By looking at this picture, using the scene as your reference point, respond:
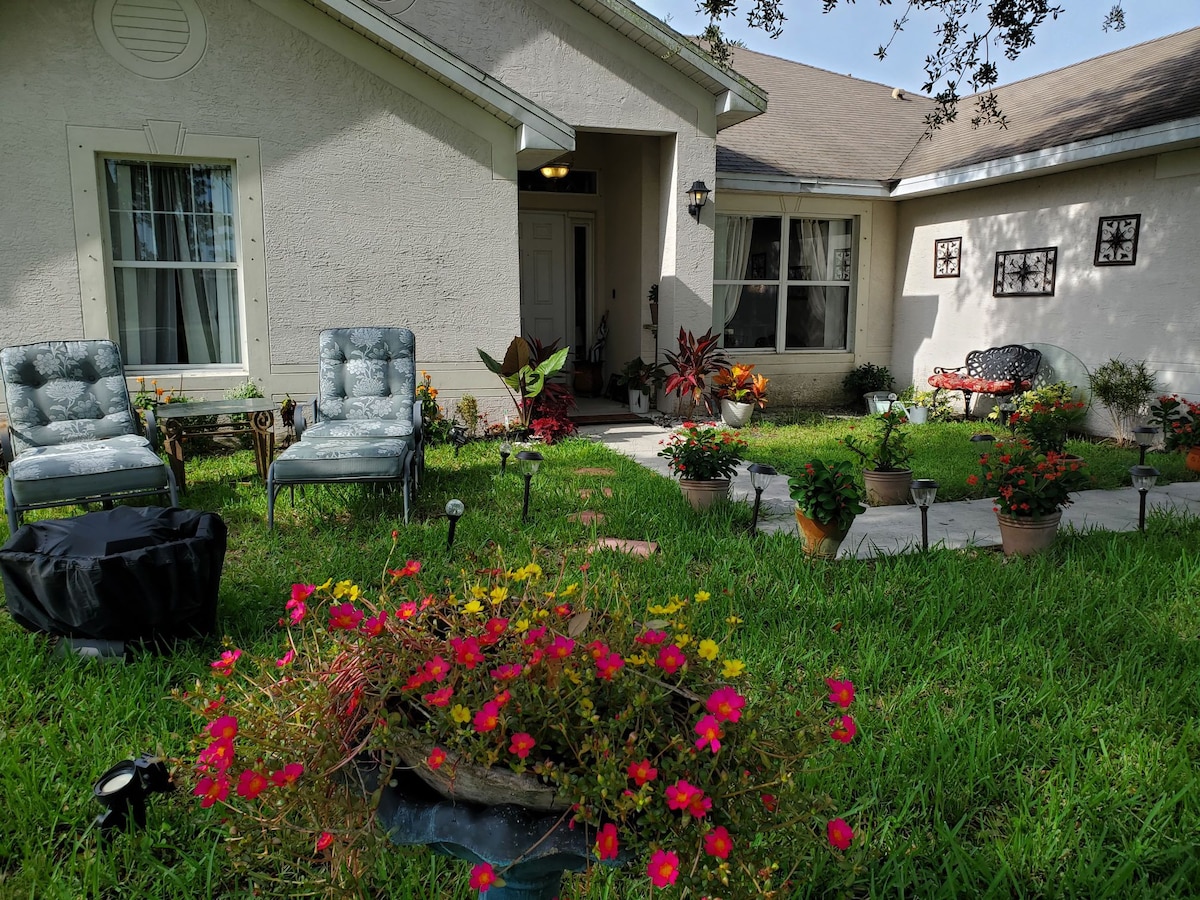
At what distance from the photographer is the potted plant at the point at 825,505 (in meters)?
4.71

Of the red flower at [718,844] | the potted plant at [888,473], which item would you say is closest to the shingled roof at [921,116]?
the potted plant at [888,473]

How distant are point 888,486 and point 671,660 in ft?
16.7

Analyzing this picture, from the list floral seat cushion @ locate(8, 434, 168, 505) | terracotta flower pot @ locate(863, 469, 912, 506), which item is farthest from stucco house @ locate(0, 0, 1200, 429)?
terracotta flower pot @ locate(863, 469, 912, 506)

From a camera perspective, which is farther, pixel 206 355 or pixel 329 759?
pixel 206 355

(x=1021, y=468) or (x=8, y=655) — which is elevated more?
(x=1021, y=468)

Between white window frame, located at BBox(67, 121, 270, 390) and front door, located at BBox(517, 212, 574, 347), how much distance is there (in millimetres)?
4428

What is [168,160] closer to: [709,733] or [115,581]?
[115,581]

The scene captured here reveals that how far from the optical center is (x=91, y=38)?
7.12m

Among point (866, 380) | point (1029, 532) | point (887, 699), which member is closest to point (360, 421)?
point (887, 699)

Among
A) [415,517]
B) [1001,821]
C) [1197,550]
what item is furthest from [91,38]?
[1197,550]

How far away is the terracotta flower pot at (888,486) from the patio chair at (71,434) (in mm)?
4870

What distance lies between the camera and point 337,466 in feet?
18.3

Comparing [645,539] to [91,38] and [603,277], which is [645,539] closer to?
[91,38]

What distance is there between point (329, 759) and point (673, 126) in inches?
366
